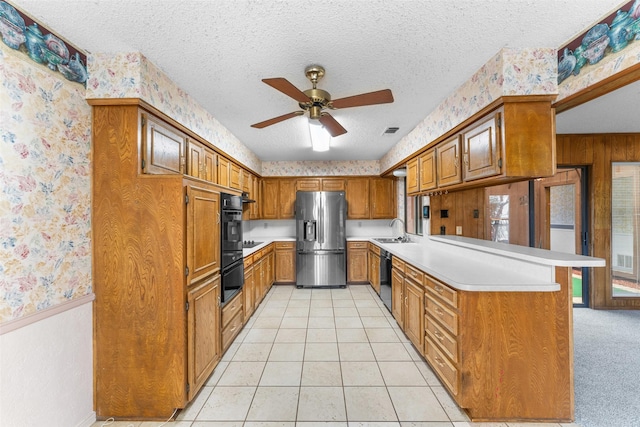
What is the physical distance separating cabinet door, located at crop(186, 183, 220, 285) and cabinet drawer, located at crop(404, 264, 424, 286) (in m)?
1.85

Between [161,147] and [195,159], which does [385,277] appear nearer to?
[195,159]

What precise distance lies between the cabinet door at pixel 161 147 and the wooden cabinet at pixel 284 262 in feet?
9.55

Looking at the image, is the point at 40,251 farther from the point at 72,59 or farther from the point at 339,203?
the point at 339,203

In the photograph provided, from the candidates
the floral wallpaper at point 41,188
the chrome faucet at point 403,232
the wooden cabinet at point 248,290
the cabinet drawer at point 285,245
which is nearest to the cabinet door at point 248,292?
the wooden cabinet at point 248,290

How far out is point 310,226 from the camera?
4934 mm

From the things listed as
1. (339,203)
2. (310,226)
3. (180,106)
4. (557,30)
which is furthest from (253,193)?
(557,30)

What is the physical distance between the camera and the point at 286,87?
1.77 m

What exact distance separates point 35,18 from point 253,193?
11.7ft

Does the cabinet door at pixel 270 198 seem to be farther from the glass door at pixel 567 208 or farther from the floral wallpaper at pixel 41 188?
the glass door at pixel 567 208

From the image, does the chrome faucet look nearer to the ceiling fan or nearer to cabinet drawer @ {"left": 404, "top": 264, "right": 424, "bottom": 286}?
cabinet drawer @ {"left": 404, "top": 264, "right": 424, "bottom": 286}

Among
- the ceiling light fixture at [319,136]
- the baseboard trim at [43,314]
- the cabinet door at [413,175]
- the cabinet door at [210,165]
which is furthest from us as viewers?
the cabinet door at [413,175]

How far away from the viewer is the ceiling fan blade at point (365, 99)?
1.87 m

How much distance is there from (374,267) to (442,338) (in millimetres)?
2660

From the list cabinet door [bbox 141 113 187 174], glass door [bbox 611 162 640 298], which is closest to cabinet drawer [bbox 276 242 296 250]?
cabinet door [bbox 141 113 187 174]
